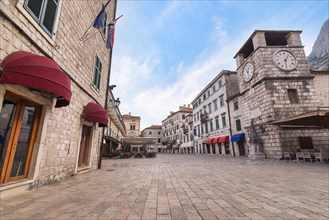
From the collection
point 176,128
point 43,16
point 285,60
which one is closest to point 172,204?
point 43,16

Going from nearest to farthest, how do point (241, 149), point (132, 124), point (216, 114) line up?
point (241, 149) → point (216, 114) → point (132, 124)

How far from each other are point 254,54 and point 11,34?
59.5 ft

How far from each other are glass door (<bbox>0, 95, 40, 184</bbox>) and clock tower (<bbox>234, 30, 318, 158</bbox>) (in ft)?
50.3

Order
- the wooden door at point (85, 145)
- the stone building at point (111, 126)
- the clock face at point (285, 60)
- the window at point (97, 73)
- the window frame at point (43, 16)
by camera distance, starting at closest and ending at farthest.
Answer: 1. the window frame at point (43, 16)
2. the wooden door at point (85, 145)
3. the window at point (97, 73)
4. the clock face at point (285, 60)
5. the stone building at point (111, 126)

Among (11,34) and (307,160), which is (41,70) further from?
(307,160)

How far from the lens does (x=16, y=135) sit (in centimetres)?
371

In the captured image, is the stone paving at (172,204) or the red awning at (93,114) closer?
the stone paving at (172,204)

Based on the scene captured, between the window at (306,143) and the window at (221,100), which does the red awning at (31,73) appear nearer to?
the window at (306,143)

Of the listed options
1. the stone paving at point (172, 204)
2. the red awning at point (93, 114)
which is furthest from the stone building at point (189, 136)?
the stone paving at point (172, 204)

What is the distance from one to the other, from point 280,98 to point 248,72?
440 cm

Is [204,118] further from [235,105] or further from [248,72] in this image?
[248,72]

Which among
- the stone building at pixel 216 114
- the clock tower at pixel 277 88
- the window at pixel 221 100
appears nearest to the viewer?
the clock tower at pixel 277 88

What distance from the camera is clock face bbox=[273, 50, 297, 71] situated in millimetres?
14691

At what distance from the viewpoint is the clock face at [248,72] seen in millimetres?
16328
